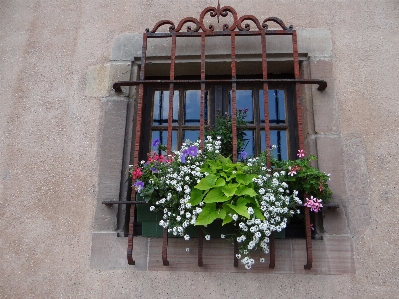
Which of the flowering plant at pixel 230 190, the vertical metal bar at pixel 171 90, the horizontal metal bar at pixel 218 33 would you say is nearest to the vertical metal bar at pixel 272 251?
the flowering plant at pixel 230 190

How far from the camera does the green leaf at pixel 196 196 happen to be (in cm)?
281

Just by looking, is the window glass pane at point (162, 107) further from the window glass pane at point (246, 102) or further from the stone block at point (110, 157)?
the window glass pane at point (246, 102)

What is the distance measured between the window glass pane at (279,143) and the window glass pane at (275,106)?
91mm

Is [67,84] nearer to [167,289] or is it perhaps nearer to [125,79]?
[125,79]

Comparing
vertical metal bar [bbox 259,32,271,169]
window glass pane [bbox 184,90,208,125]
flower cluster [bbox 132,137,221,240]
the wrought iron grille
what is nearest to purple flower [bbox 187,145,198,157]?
flower cluster [bbox 132,137,221,240]

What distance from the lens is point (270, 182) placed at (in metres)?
2.88

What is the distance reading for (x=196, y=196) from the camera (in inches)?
111

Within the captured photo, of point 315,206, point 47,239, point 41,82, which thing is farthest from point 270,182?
point 41,82

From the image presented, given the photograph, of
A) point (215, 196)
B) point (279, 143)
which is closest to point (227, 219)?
point (215, 196)

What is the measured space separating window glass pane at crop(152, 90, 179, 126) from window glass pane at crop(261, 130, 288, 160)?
67 cm

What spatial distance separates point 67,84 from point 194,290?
5.58 ft

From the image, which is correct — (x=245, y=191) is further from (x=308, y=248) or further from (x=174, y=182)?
(x=308, y=248)

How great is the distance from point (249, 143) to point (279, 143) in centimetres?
21

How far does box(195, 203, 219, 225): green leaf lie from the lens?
274cm
